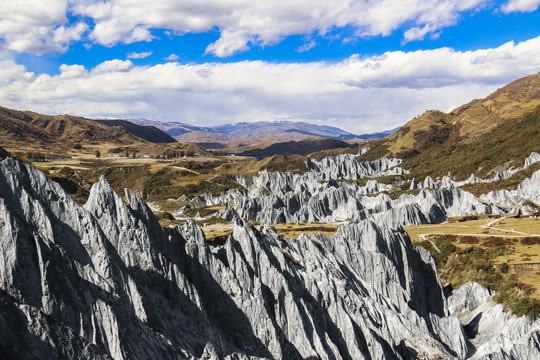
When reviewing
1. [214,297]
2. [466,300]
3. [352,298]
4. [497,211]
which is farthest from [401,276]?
[497,211]

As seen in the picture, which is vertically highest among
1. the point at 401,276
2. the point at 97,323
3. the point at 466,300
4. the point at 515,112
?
the point at 515,112

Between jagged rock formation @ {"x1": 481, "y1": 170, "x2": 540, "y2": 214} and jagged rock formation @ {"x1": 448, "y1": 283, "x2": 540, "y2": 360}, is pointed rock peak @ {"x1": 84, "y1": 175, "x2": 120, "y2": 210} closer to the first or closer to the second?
jagged rock formation @ {"x1": 448, "y1": 283, "x2": 540, "y2": 360}

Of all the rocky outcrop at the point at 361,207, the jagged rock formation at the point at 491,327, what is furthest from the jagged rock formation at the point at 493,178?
the jagged rock formation at the point at 491,327

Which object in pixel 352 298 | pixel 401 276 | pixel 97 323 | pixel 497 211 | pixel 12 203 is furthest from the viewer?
pixel 497 211

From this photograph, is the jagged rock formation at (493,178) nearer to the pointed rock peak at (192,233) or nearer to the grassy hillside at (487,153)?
the grassy hillside at (487,153)

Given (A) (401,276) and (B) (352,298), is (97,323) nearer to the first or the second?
(B) (352,298)

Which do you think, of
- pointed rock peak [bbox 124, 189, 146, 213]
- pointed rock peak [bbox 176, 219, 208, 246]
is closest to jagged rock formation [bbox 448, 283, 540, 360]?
pointed rock peak [bbox 176, 219, 208, 246]

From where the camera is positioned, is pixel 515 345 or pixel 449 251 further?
pixel 449 251

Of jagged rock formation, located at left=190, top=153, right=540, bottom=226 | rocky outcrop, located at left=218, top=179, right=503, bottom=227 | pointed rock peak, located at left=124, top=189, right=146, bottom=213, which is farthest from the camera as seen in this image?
jagged rock formation, located at left=190, top=153, right=540, bottom=226
